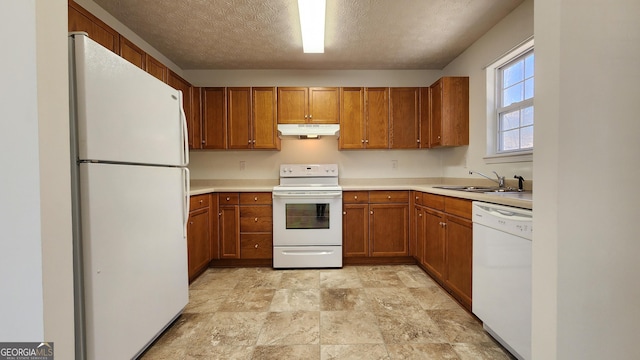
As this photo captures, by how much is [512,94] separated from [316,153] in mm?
2298

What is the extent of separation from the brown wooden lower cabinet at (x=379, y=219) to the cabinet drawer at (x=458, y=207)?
2.78 feet

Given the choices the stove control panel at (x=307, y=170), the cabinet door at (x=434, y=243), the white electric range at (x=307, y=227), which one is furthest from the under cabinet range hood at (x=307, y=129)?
the cabinet door at (x=434, y=243)

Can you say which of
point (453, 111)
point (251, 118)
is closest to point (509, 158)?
point (453, 111)

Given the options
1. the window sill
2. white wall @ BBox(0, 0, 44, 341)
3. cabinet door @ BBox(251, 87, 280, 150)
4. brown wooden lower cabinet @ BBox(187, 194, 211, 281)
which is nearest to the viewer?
white wall @ BBox(0, 0, 44, 341)

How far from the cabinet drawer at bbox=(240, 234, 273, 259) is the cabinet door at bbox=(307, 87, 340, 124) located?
160 centimetres

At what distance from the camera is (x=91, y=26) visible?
182 cm

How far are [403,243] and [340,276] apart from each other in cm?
90

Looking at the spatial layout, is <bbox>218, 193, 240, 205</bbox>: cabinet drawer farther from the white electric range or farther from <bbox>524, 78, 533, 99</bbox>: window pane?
<bbox>524, 78, 533, 99</bbox>: window pane

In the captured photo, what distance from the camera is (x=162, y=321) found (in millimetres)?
1687

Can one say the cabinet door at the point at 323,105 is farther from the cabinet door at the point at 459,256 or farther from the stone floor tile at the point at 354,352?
the stone floor tile at the point at 354,352

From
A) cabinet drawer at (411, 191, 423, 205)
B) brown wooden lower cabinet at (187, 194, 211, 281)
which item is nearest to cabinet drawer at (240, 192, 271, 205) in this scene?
brown wooden lower cabinet at (187, 194, 211, 281)

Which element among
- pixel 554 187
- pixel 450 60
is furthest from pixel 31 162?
pixel 450 60

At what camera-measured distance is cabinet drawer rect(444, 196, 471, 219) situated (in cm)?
198

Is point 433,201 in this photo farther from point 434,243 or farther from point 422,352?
point 422,352
